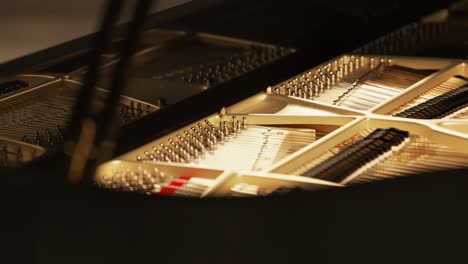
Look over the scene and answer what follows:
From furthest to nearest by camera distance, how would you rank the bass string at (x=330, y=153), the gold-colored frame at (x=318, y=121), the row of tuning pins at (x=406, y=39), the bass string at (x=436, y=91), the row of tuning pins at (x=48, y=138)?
the row of tuning pins at (x=406, y=39), the bass string at (x=436, y=91), the row of tuning pins at (x=48, y=138), the bass string at (x=330, y=153), the gold-colored frame at (x=318, y=121)

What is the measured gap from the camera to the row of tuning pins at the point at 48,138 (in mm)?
2928

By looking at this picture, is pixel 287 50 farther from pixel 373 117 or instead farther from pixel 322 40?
pixel 373 117

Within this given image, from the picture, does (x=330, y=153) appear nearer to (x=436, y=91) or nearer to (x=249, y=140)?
(x=249, y=140)

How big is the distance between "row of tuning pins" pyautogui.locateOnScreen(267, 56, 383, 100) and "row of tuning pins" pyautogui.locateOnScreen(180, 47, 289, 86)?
0.16 m

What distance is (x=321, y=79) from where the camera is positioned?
3.57 meters

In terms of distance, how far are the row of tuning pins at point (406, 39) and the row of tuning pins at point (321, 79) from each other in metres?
0.06

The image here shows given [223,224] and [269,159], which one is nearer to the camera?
[223,224]

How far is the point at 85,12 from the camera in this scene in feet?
18.5

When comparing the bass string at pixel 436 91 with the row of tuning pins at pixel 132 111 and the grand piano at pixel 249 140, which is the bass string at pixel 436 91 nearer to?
the grand piano at pixel 249 140

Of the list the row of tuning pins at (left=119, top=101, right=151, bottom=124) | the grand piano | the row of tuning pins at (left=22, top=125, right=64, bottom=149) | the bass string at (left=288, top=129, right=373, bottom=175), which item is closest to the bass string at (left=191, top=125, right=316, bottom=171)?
the grand piano

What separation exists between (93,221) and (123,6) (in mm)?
491

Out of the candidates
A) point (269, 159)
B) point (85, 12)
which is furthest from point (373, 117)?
point (85, 12)

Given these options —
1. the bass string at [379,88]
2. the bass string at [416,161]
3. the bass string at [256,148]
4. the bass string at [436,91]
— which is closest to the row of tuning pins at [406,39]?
the bass string at [379,88]

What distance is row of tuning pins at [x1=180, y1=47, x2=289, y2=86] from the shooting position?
3502 mm
